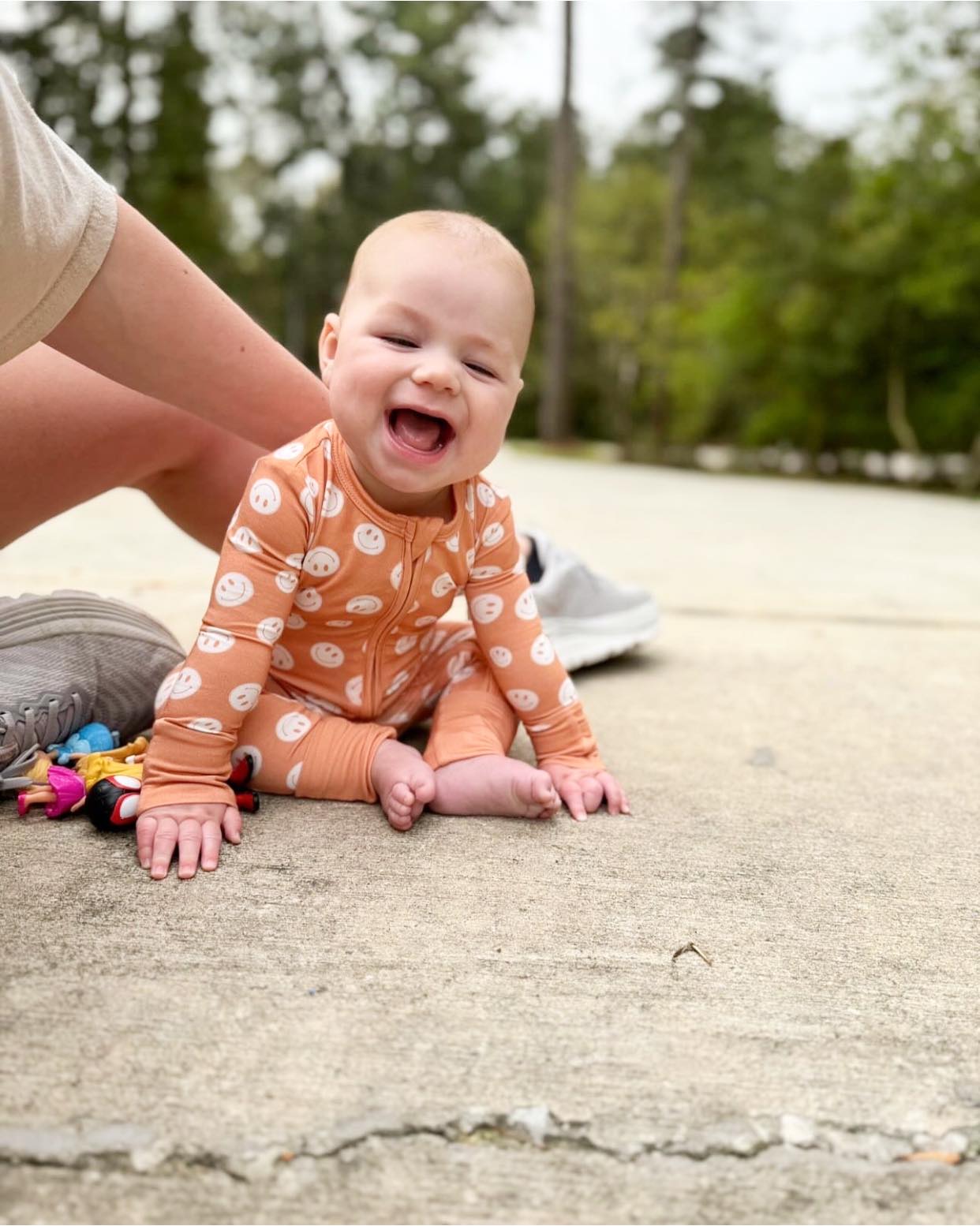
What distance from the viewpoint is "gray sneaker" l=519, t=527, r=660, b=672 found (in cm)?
231

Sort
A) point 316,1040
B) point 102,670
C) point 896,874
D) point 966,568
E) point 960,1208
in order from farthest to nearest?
point 966,568, point 102,670, point 896,874, point 316,1040, point 960,1208

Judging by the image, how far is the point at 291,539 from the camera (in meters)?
1.48

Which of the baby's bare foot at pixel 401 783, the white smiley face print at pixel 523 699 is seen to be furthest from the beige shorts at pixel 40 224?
the white smiley face print at pixel 523 699

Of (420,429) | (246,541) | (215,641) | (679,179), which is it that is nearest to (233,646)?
(215,641)

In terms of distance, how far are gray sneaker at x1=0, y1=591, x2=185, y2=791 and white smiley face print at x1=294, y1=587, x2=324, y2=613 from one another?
25 cm

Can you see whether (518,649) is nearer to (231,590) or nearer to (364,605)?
(364,605)

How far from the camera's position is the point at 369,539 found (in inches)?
60.2

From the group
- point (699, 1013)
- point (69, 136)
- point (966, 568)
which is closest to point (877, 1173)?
point (699, 1013)

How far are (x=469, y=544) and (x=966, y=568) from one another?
3.34m

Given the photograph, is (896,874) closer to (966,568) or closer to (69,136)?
(966,568)

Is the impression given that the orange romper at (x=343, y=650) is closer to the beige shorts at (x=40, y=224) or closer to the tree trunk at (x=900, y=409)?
the beige shorts at (x=40, y=224)

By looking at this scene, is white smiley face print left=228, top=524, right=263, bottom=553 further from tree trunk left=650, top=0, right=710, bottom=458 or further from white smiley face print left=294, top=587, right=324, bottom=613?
tree trunk left=650, top=0, right=710, bottom=458

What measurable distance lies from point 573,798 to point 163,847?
21.6 inches

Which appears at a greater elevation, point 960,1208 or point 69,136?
point 960,1208
